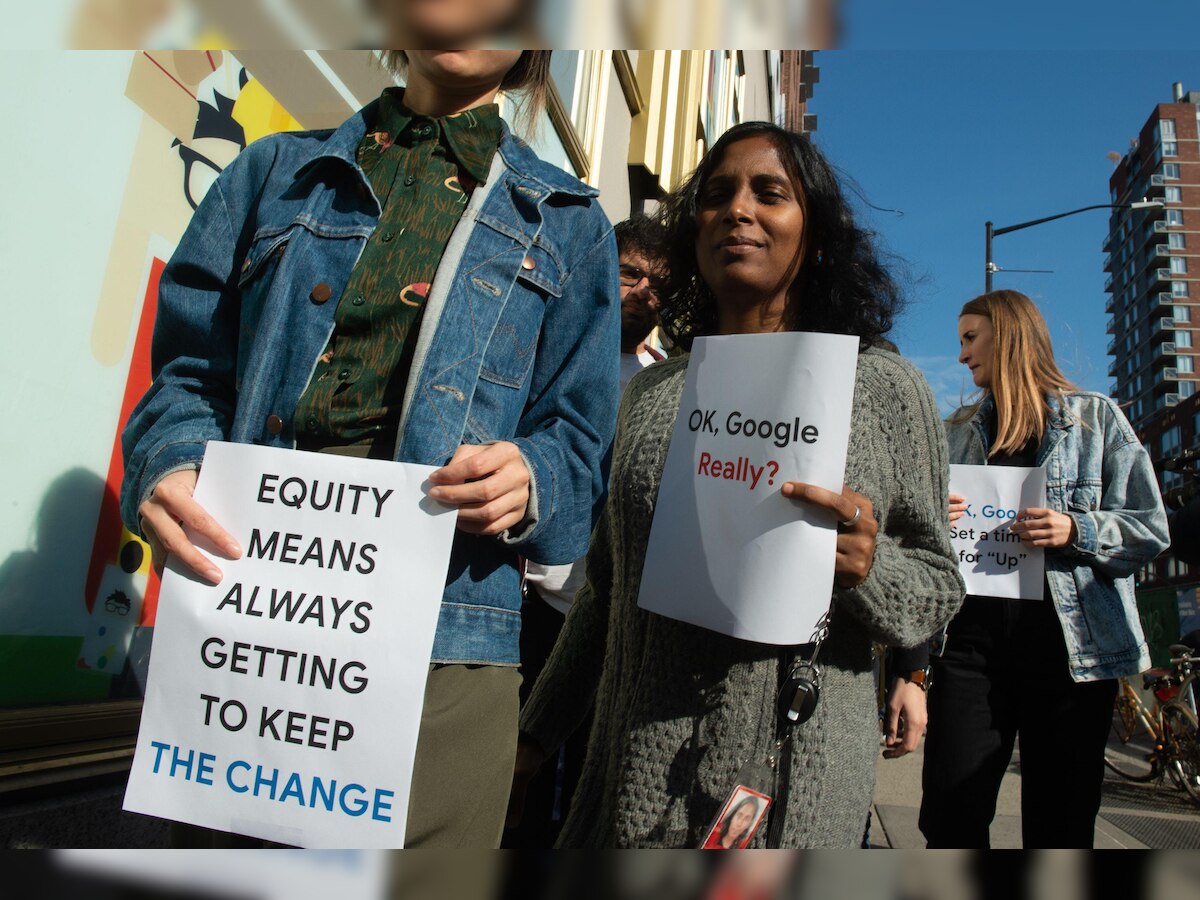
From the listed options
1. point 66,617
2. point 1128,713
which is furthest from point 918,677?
point 1128,713

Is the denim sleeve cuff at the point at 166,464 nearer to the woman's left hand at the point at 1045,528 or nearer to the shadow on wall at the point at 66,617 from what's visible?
the shadow on wall at the point at 66,617

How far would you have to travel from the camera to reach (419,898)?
0.35 metres

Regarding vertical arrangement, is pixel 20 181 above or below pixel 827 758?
above

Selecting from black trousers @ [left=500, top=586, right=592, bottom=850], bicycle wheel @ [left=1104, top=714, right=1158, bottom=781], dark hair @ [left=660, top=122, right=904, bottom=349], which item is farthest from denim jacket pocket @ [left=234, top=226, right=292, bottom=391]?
bicycle wheel @ [left=1104, top=714, right=1158, bottom=781]

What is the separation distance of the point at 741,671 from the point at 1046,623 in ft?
5.00

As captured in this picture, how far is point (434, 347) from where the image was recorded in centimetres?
112

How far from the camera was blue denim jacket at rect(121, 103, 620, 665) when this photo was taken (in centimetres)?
111

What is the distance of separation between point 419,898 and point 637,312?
2.64 m

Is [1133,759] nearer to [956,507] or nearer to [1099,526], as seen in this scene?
[1099,526]

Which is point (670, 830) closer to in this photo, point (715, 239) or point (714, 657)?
point (714, 657)

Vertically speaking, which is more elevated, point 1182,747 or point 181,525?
point 181,525

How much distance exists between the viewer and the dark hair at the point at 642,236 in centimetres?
224

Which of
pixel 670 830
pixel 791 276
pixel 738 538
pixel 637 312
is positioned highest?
pixel 637 312

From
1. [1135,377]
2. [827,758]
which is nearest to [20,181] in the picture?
[827,758]
